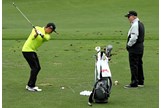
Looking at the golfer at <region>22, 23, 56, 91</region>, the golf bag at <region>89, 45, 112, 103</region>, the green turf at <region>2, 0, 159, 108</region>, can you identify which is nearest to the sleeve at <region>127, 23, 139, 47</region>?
the green turf at <region>2, 0, 159, 108</region>

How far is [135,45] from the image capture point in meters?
13.5

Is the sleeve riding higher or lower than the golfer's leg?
higher

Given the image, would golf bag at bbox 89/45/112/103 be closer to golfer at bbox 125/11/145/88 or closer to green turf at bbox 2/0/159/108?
green turf at bbox 2/0/159/108

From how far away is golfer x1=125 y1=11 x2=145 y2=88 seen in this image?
1333 centimetres

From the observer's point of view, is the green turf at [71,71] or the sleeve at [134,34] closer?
the green turf at [71,71]

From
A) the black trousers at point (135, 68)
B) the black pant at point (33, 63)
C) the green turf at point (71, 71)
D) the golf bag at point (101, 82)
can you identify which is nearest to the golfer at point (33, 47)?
the black pant at point (33, 63)

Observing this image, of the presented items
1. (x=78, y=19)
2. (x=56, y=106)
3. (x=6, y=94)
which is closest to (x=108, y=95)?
(x=56, y=106)

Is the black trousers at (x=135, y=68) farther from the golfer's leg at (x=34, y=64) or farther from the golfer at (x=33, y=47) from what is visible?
the golfer's leg at (x=34, y=64)

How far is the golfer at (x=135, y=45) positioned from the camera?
13.3 m

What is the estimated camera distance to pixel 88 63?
57.7ft

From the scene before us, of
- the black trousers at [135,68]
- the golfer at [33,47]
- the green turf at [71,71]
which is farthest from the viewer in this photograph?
the black trousers at [135,68]

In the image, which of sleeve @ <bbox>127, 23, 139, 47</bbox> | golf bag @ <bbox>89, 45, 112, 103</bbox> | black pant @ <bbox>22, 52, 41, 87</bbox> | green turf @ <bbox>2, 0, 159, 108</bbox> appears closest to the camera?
golf bag @ <bbox>89, 45, 112, 103</bbox>

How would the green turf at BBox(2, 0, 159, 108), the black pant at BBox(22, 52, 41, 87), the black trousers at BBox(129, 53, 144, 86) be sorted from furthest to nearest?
the black trousers at BBox(129, 53, 144, 86), the black pant at BBox(22, 52, 41, 87), the green turf at BBox(2, 0, 159, 108)

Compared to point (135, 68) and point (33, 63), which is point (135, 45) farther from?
point (33, 63)
